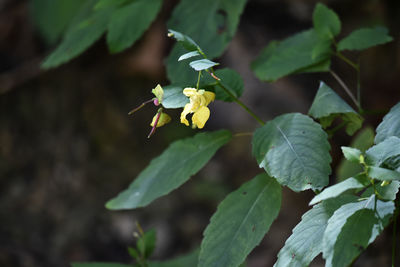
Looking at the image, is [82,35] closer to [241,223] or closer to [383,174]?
[241,223]

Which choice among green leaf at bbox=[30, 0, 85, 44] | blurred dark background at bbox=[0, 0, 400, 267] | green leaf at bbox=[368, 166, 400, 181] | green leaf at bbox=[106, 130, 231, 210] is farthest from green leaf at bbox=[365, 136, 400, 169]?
green leaf at bbox=[30, 0, 85, 44]

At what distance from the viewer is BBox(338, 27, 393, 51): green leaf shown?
1.21 metres

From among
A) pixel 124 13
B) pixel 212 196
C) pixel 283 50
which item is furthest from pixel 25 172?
pixel 283 50

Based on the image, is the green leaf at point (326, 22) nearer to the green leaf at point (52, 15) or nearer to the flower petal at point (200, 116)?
the flower petal at point (200, 116)

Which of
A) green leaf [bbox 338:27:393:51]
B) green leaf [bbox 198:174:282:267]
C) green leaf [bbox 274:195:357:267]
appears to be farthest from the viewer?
green leaf [bbox 338:27:393:51]

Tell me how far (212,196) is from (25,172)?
49.0 inches

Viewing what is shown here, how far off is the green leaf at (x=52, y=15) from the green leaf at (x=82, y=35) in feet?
3.30

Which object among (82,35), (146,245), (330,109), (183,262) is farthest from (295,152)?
(82,35)

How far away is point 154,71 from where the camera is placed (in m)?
A: 2.93

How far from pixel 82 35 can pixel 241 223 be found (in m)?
0.90

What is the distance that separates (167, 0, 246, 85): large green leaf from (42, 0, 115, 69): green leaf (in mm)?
242

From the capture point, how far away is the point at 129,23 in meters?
1.41

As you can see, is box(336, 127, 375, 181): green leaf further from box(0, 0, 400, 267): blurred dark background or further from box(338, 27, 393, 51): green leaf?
box(0, 0, 400, 267): blurred dark background

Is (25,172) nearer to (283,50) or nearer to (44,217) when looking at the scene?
(44,217)
